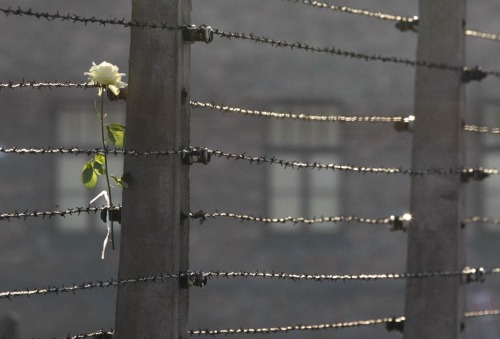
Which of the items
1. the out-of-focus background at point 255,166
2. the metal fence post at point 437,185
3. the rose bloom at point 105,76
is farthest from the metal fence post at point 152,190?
the out-of-focus background at point 255,166

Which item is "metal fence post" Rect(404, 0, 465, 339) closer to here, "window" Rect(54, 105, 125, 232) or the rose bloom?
the rose bloom

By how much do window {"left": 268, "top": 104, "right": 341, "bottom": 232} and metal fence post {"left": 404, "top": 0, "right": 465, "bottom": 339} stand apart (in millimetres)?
7889

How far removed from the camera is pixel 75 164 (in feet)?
40.1

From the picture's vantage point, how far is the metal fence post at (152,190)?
3188 mm

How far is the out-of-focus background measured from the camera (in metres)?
11.9

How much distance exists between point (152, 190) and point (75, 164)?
9.13 m

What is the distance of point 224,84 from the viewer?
12156mm

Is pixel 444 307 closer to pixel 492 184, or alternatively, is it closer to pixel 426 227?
pixel 426 227

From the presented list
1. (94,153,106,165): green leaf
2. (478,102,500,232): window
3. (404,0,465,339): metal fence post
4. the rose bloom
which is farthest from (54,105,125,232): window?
the rose bloom

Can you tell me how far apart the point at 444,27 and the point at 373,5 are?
27.2ft

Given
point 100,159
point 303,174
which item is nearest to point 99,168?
point 100,159

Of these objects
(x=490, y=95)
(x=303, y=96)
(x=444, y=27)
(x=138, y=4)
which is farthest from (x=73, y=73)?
(x=138, y=4)

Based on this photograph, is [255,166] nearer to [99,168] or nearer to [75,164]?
[75,164]

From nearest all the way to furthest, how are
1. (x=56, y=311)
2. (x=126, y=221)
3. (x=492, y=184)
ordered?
(x=126, y=221)
(x=56, y=311)
(x=492, y=184)
